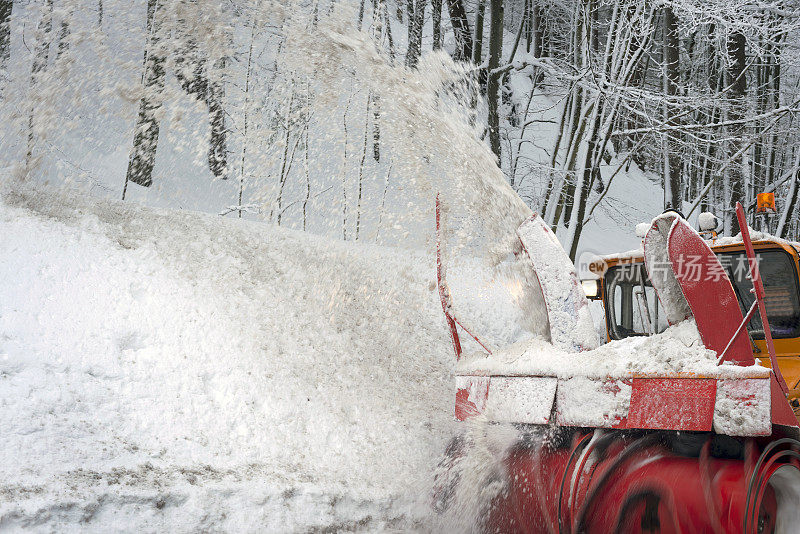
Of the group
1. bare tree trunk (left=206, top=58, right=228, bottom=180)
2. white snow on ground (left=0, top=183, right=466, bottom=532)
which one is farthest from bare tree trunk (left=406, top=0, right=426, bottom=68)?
white snow on ground (left=0, top=183, right=466, bottom=532)

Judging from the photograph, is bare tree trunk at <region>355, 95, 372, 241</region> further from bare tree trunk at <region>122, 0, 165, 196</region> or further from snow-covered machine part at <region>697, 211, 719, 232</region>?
snow-covered machine part at <region>697, 211, 719, 232</region>

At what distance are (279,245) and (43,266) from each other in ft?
12.1

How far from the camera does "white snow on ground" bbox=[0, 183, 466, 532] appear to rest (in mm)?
3402

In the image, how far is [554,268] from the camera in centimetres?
376

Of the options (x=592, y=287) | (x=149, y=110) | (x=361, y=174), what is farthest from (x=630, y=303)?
(x=149, y=110)

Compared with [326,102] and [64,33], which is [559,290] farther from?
[326,102]

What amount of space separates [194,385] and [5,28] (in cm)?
798

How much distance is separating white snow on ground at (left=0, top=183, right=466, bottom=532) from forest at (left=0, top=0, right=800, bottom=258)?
7.79ft

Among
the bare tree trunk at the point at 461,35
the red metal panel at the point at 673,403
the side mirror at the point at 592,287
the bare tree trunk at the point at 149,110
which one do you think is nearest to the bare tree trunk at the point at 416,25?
the bare tree trunk at the point at 461,35

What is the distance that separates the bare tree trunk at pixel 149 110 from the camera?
9.23m

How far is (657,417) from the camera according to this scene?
2.60 m

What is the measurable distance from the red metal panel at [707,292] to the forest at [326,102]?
4.22 meters

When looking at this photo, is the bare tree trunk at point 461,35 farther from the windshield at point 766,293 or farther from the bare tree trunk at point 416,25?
the windshield at point 766,293

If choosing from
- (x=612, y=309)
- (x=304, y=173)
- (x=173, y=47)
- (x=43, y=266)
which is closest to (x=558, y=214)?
(x=304, y=173)
